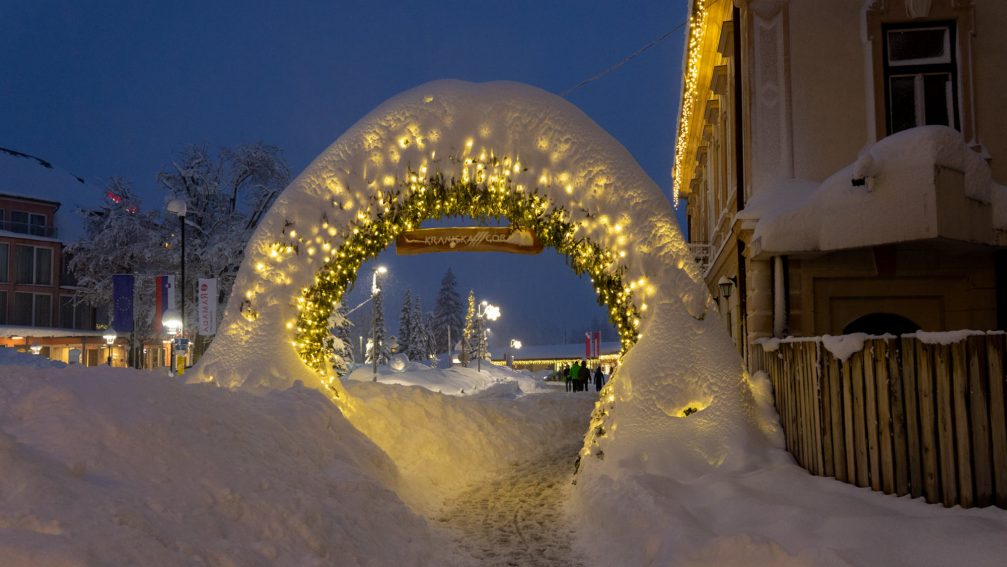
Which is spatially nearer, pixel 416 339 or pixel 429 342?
pixel 416 339

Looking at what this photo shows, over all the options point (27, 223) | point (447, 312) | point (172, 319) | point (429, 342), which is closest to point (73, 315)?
point (27, 223)

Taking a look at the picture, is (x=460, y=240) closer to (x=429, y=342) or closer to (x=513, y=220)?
(x=513, y=220)

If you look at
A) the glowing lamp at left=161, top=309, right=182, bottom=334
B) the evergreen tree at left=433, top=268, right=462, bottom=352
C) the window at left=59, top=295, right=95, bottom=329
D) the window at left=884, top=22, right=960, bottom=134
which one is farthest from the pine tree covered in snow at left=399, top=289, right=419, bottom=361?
the window at left=884, top=22, right=960, bottom=134

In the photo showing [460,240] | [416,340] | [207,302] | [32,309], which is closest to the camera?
[460,240]

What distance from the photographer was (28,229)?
1866 inches

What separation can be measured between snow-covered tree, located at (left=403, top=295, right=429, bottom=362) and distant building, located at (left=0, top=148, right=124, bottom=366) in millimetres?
26787

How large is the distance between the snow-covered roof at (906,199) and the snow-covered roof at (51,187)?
4764 centimetres

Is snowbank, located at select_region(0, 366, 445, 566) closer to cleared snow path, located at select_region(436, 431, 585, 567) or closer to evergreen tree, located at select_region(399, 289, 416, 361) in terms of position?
cleared snow path, located at select_region(436, 431, 585, 567)

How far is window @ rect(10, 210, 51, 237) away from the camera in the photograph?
46.9 meters

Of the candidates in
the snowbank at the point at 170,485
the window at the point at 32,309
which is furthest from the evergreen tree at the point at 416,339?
→ the snowbank at the point at 170,485

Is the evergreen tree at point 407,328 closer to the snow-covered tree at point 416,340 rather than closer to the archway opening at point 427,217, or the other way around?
the snow-covered tree at point 416,340

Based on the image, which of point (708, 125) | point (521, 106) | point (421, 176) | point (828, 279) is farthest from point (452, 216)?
point (708, 125)

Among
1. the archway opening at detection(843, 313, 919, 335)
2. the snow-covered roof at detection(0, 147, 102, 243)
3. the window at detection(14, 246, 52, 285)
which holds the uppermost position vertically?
the snow-covered roof at detection(0, 147, 102, 243)

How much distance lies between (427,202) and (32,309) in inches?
1754
